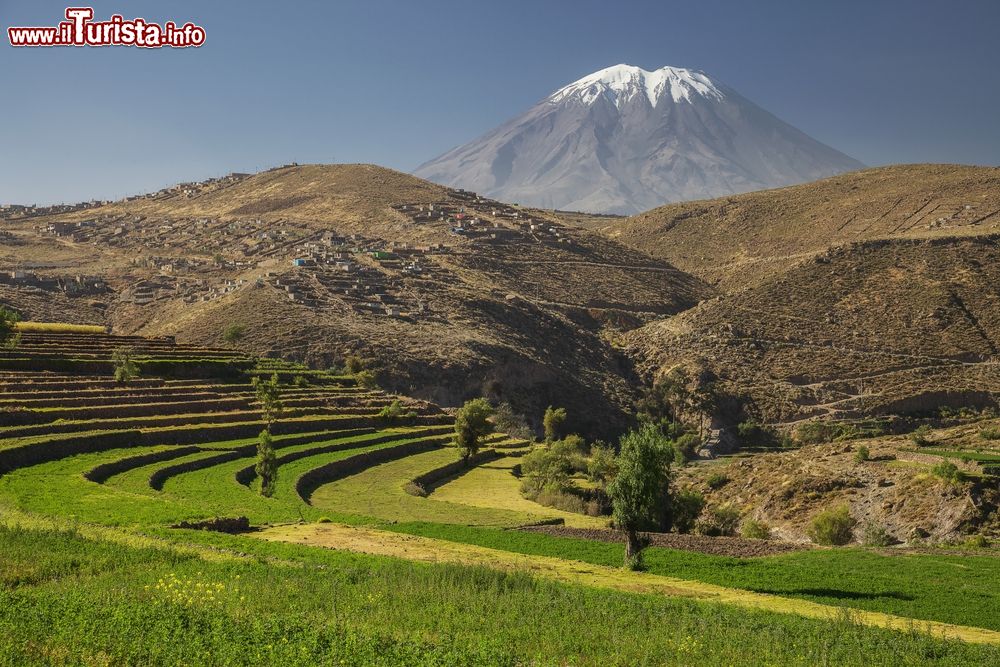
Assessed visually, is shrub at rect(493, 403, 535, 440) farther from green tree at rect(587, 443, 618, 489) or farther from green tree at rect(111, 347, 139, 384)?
green tree at rect(111, 347, 139, 384)

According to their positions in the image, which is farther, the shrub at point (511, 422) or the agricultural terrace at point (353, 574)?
the shrub at point (511, 422)

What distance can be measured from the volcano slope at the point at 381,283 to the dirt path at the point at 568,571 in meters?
46.9

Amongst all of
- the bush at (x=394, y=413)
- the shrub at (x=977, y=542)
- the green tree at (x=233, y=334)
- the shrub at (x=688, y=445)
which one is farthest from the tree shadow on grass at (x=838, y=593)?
the green tree at (x=233, y=334)

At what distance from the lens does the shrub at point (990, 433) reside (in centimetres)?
4722

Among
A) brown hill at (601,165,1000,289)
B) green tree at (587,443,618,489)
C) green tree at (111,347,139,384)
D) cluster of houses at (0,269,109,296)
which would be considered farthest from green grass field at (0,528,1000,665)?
brown hill at (601,165,1000,289)

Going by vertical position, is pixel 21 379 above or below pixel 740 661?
above

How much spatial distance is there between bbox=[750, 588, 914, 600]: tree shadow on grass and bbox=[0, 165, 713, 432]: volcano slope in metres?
52.0

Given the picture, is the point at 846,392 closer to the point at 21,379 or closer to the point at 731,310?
the point at 731,310

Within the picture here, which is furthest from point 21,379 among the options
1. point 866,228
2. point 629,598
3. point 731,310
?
point 866,228

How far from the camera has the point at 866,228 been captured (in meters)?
114

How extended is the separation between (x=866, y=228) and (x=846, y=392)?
43.2 metres

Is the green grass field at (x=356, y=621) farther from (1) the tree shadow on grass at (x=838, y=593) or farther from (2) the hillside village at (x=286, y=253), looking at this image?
(2) the hillside village at (x=286, y=253)

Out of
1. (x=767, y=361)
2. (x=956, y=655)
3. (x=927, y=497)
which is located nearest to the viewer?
(x=956, y=655)

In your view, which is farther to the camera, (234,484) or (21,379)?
(21,379)
